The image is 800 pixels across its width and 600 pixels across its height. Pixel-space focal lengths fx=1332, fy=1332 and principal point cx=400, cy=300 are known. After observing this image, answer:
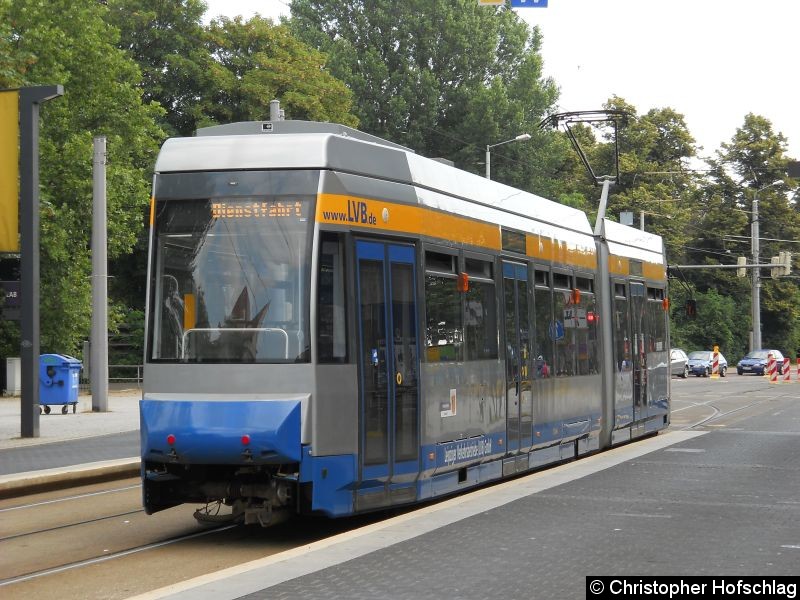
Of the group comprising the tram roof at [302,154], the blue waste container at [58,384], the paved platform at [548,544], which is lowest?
the paved platform at [548,544]

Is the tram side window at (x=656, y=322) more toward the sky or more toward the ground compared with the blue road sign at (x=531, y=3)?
more toward the ground

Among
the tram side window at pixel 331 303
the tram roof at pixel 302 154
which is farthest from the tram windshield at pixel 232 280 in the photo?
the tram roof at pixel 302 154

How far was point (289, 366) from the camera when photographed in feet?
34.1

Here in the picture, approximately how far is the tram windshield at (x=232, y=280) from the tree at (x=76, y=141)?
2782cm

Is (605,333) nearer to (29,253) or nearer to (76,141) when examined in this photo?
(29,253)

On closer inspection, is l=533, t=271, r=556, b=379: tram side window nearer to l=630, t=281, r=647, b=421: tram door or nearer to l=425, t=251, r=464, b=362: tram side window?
l=425, t=251, r=464, b=362: tram side window

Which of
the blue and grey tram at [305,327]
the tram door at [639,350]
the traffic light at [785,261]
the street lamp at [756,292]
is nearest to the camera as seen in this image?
the blue and grey tram at [305,327]

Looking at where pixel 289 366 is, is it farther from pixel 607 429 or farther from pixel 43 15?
pixel 43 15

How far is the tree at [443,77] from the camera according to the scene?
64.3m

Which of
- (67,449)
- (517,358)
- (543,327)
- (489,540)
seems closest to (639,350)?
(543,327)

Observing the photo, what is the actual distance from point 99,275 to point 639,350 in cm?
1283

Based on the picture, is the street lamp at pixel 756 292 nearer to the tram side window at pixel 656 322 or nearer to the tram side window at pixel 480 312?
the tram side window at pixel 656 322

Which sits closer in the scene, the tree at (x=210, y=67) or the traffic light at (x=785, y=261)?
the tree at (x=210, y=67)

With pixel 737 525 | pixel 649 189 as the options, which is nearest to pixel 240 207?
pixel 737 525
